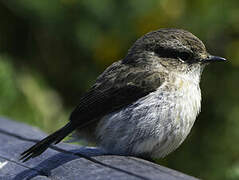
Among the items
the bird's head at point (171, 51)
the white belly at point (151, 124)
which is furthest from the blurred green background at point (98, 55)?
the white belly at point (151, 124)

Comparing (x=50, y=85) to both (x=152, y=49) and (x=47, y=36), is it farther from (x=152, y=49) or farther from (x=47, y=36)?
(x=152, y=49)

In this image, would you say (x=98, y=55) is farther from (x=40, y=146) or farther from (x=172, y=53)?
(x=40, y=146)

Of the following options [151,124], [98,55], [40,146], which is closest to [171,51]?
[151,124]

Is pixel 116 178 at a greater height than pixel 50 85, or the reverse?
pixel 116 178

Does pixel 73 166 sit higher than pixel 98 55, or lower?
higher

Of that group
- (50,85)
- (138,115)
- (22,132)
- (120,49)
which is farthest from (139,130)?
(50,85)
